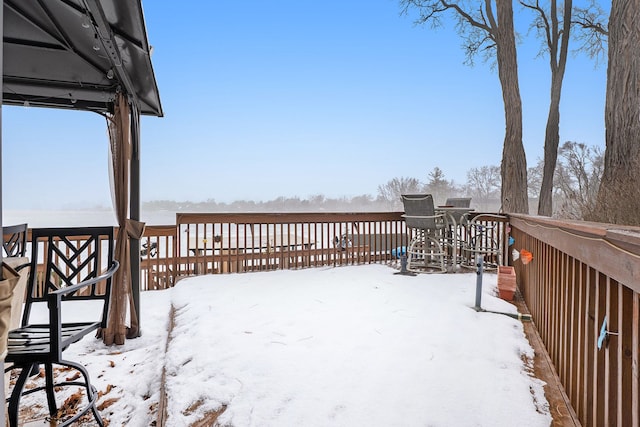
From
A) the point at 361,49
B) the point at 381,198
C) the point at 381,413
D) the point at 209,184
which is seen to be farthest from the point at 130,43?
the point at 209,184

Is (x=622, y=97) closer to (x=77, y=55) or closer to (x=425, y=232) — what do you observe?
(x=425, y=232)

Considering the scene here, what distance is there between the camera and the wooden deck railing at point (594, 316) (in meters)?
1.00

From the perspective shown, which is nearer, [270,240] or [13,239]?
[13,239]

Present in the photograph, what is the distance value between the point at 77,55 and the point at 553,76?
11.5 meters

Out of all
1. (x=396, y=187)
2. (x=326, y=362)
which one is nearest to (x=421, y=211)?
(x=326, y=362)

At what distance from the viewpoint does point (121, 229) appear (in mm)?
3098

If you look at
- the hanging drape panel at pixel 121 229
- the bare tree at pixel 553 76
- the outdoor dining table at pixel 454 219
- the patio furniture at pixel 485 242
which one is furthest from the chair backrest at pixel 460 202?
the hanging drape panel at pixel 121 229

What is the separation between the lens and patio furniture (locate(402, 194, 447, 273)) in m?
5.06

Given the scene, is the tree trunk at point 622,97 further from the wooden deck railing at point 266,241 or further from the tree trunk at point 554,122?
the tree trunk at point 554,122

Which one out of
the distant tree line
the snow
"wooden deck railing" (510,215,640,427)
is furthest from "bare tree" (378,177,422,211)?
"wooden deck railing" (510,215,640,427)

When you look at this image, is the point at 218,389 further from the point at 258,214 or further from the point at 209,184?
the point at 209,184

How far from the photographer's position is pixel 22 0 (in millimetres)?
2449

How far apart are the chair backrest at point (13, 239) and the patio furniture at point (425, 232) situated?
4.50 m

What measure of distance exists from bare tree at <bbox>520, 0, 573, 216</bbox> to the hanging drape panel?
9.41 meters
